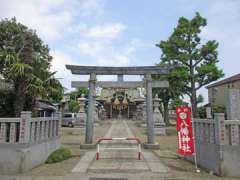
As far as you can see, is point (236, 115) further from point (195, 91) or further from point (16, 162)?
point (195, 91)

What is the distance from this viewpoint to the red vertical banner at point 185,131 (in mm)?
7289

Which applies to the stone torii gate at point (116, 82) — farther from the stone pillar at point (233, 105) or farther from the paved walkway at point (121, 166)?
the stone pillar at point (233, 105)

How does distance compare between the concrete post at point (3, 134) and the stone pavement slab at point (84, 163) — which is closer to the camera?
the concrete post at point (3, 134)

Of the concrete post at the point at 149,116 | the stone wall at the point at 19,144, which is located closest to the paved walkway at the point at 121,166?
the stone wall at the point at 19,144

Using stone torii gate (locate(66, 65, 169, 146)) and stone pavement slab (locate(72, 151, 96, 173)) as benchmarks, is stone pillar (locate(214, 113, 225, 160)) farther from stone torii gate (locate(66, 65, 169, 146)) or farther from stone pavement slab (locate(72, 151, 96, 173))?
stone torii gate (locate(66, 65, 169, 146))

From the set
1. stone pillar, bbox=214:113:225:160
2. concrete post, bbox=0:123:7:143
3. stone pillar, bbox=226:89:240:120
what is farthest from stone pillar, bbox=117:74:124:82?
concrete post, bbox=0:123:7:143

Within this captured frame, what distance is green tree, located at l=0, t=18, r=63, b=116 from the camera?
870 cm

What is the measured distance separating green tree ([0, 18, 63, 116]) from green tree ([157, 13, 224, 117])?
36.1ft

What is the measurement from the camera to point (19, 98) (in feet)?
28.8

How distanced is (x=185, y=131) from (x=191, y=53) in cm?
1177

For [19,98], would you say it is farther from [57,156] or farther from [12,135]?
[57,156]

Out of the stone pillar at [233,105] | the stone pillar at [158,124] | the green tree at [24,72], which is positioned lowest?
the stone pillar at [158,124]

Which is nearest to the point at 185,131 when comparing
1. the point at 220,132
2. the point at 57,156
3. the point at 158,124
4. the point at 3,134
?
the point at 220,132

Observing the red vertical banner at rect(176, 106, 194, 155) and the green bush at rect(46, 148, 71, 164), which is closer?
the red vertical banner at rect(176, 106, 194, 155)
